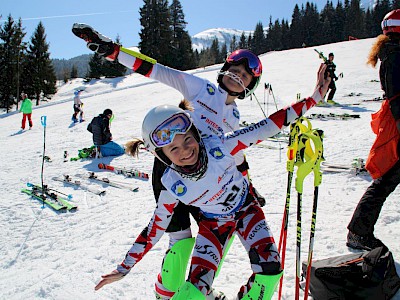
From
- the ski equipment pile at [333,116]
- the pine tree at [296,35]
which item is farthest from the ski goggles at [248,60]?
the pine tree at [296,35]

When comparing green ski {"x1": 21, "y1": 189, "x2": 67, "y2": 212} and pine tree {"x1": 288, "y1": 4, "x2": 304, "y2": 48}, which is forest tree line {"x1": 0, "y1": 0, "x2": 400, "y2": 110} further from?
green ski {"x1": 21, "y1": 189, "x2": 67, "y2": 212}

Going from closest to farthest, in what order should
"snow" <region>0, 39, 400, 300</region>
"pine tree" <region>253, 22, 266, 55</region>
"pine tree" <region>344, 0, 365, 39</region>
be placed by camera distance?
"snow" <region>0, 39, 400, 300</region> → "pine tree" <region>344, 0, 365, 39</region> → "pine tree" <region>253, 22, 266, 55</region>

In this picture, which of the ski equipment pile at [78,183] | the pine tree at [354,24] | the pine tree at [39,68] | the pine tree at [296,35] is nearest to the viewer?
the ski equipment pile at [78,183]

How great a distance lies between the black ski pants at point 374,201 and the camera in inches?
129

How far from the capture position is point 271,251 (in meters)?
2.57

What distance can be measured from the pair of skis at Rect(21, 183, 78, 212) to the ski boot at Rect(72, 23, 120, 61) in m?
3.74

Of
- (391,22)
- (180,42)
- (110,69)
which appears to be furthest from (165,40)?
(391,22)

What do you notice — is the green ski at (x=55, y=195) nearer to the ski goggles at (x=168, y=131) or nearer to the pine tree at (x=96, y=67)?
the ski goggles at (x=168, y=131)

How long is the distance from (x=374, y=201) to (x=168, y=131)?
2.35 meters

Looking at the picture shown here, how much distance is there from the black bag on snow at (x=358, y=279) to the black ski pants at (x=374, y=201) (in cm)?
57

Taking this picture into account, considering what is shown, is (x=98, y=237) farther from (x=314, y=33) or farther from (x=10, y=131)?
Result: (x=314, y=33)

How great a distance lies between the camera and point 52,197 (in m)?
→ 6.46

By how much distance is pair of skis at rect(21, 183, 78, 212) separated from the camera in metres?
5.96

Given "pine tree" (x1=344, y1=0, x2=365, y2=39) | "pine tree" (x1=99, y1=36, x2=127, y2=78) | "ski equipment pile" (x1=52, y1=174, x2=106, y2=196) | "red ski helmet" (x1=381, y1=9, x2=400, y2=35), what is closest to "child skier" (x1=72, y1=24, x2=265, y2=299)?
"red ski helmet" (x1=381, y1=9, x2=400, y2=35)
